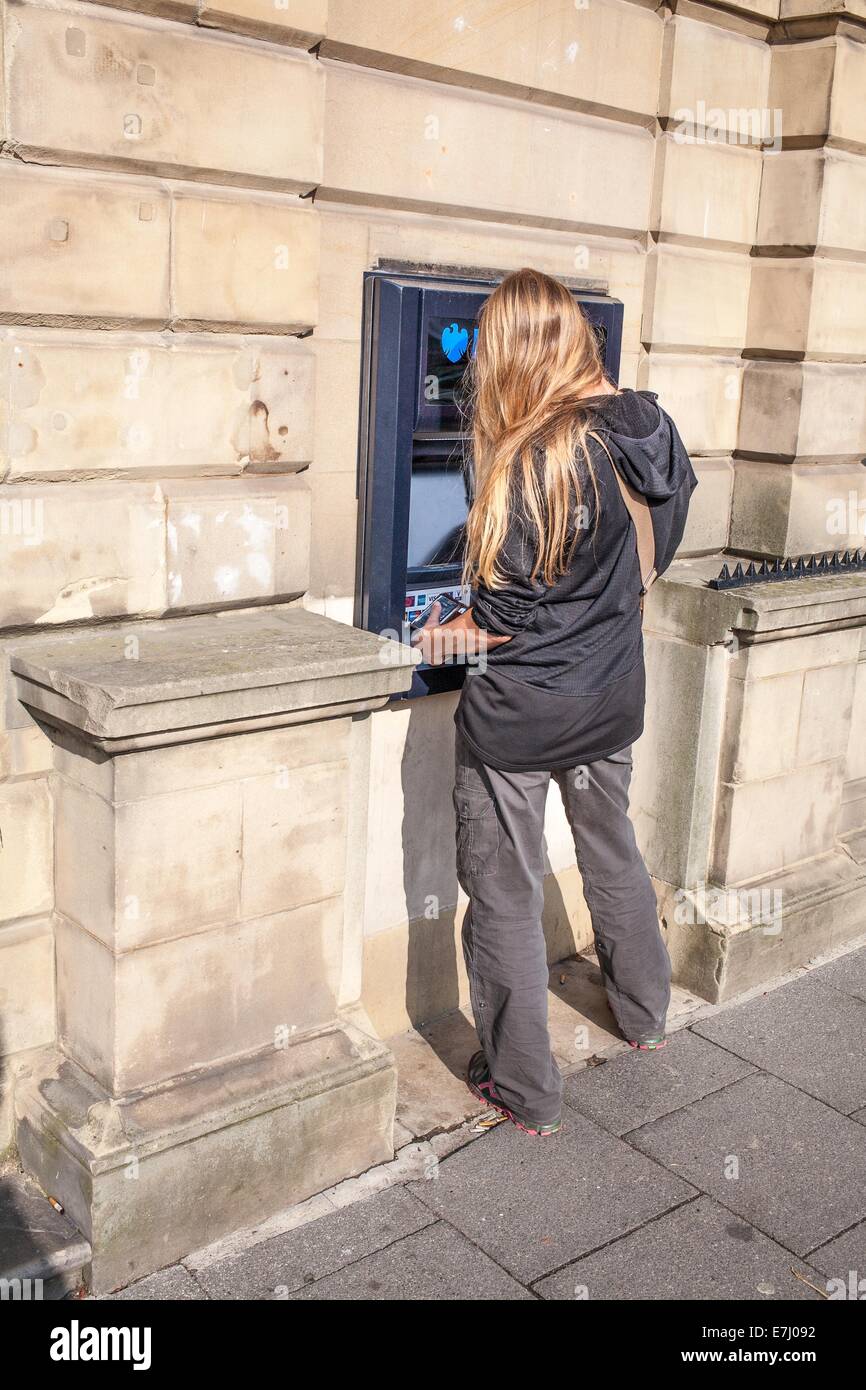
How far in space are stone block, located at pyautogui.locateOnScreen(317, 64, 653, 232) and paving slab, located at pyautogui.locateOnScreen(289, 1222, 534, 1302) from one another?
8.86 feet

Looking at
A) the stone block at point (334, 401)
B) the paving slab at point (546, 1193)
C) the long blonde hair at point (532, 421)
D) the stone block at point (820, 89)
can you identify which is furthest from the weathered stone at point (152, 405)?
the stone block at point (820, 89)

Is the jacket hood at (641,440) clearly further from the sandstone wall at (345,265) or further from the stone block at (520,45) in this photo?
the stone block at (520,45)

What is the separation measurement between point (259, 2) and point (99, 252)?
724 millimetres

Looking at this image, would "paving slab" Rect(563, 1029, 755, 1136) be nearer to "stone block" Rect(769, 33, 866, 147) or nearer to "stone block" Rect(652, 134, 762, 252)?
"stone block" Rect(652, 134, 762, 252)

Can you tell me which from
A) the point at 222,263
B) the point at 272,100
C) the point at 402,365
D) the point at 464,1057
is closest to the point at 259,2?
the point at 272,100

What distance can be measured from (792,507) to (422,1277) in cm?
302

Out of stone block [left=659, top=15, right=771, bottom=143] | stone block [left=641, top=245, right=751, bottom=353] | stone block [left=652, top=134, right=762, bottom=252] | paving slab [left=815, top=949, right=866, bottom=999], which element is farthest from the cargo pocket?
stone block [left=659, top=15, right=771, bottom=143]

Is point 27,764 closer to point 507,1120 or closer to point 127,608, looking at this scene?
point 127,608

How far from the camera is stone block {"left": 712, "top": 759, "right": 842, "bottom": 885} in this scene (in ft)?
15.7

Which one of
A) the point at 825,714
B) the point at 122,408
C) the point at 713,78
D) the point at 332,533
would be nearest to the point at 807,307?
the point at 713,78

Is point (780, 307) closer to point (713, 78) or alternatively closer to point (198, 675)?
point (713, 78)

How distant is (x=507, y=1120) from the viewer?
392cm

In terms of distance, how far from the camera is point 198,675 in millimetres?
3066

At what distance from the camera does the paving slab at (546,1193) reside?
338cm
